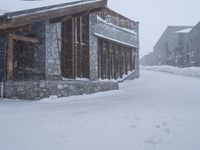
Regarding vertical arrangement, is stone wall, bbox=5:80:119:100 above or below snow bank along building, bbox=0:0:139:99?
below

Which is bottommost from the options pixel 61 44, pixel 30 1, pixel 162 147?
pixel 162 147

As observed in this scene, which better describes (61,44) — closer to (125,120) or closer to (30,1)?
(30,1)

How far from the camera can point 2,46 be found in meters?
13.6

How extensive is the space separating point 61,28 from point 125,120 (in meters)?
8.53

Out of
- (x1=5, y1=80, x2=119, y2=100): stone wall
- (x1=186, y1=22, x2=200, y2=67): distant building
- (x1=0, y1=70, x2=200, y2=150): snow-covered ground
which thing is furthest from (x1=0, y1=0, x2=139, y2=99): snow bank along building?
(x1=186, y1=22, x2=200, y2=67): distant building

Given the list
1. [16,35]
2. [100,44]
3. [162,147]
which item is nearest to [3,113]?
[16,35]

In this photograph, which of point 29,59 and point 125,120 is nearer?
point 125,120

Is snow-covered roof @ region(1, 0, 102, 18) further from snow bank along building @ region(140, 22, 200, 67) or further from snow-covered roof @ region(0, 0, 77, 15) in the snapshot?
snow bank along building @ region(140, 22, 200, 67)

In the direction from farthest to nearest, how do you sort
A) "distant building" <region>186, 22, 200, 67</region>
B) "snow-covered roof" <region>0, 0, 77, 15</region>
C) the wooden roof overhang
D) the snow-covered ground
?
"distant building" <region>186, 22, 200, 67</region> < "snow-covered roof" <region>0, 0, 77, 15</region> < the wooden roof overhang < the snow-covered ground

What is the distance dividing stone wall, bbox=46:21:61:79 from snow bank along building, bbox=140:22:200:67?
105 feet

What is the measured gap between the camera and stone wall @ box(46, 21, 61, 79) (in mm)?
13648

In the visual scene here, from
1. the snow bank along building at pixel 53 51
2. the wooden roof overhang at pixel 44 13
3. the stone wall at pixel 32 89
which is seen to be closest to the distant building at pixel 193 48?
the snow bank along building at pixel 53 51

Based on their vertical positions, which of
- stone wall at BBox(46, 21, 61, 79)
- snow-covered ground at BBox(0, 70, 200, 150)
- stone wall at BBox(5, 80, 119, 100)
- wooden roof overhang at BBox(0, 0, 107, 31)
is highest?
wooden roof overhang at BBox(0, 0, 107, 31)

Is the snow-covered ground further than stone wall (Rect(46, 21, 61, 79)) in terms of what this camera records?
No
